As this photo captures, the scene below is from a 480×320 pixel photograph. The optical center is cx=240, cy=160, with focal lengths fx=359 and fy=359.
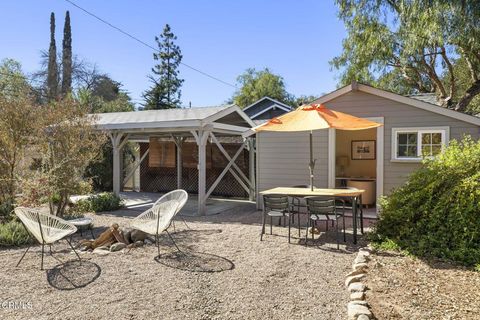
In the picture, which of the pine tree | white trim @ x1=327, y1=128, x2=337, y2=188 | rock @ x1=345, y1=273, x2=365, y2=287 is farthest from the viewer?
the pine tree

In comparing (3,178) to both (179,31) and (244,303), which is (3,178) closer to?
(244,303)

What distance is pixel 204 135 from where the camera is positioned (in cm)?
867

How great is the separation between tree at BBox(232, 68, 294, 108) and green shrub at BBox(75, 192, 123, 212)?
97.5ft

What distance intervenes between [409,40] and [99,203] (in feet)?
34.5

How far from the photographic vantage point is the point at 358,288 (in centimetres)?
371

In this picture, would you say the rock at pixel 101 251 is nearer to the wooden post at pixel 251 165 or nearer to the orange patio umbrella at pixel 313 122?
the orange patio umbrella at pixel 313 122

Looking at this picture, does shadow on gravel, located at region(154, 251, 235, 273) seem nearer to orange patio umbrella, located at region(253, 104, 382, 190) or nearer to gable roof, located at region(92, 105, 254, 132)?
orange patio umbrella, located at region(253, 104, 382, 190)

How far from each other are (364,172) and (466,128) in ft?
12.3

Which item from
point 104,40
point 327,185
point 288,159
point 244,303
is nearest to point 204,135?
point 288,159

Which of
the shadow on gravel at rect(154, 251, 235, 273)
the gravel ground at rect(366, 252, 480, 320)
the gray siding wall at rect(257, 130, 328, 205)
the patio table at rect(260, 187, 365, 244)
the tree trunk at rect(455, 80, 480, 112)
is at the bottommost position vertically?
the shadow on gravel at rect(154, 251, 235, 273)

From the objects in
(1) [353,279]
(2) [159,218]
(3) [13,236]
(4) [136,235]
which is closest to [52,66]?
(3) [13,236]

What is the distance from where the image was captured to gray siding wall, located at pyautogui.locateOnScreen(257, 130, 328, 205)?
8711mm

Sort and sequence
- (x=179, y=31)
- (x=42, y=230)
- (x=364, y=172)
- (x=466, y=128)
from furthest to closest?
(x=179, y=31), (x=364, y=172), (x=466, y=128), (x=42, y=230)

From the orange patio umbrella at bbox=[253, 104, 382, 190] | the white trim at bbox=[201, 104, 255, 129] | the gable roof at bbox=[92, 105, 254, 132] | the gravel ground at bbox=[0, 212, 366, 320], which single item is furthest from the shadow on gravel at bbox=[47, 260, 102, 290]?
the white trim at bbox=[201, 104, 255, 129]
